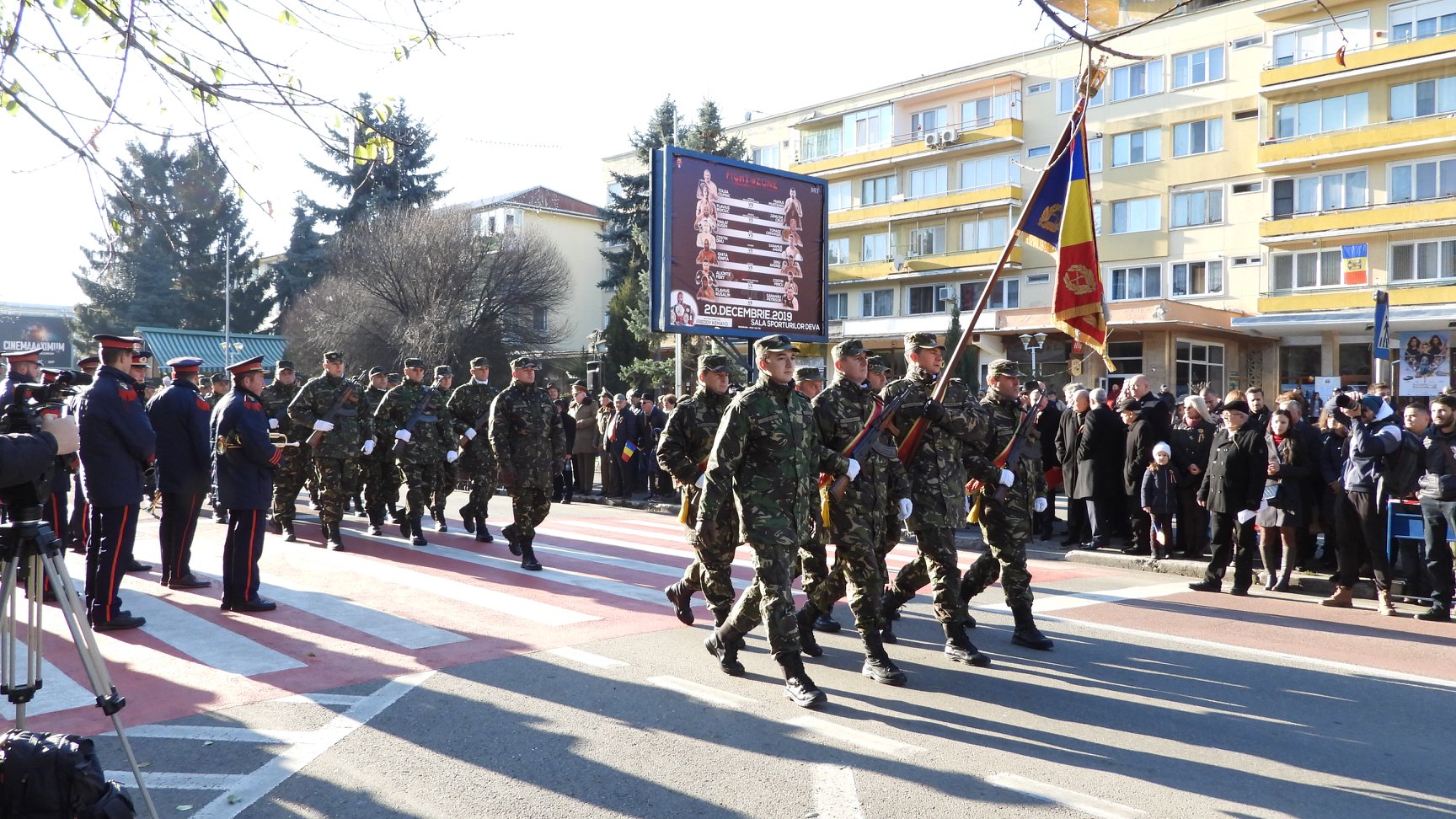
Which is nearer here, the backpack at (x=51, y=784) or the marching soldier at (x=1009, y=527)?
the backpack at (x=51, y=784)

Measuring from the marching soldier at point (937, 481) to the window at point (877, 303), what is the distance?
41015 mm

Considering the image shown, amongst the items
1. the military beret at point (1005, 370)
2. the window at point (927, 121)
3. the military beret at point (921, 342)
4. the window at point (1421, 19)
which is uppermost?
the window at point (927, 121)

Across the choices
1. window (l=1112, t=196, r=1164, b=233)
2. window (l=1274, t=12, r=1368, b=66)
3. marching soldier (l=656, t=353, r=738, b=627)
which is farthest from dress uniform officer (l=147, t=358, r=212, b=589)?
window (l=1112, t=196, r=1164, b=233)

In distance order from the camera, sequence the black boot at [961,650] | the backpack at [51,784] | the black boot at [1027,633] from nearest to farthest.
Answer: the backpack at [51,784], the black boot at [961,650], the black boot at [1027,633]

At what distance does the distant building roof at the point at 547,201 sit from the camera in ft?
188

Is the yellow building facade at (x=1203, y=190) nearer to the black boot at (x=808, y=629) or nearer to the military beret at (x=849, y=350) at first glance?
the military beret at (x=849, y=350)

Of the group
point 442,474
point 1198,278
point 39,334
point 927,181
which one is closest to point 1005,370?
point 442,474

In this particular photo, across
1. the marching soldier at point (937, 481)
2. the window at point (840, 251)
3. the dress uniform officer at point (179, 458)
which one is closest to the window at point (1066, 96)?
the window at point (840, 251)

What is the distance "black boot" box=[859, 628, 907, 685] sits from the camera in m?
6.14

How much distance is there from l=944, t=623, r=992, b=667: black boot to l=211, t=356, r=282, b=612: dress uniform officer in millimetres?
5053

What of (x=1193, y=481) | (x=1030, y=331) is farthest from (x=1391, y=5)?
(x=1193, y=481)

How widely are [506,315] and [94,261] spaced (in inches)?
1449

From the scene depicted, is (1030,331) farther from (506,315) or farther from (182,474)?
(182,474)

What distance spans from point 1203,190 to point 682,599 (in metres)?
36.0
